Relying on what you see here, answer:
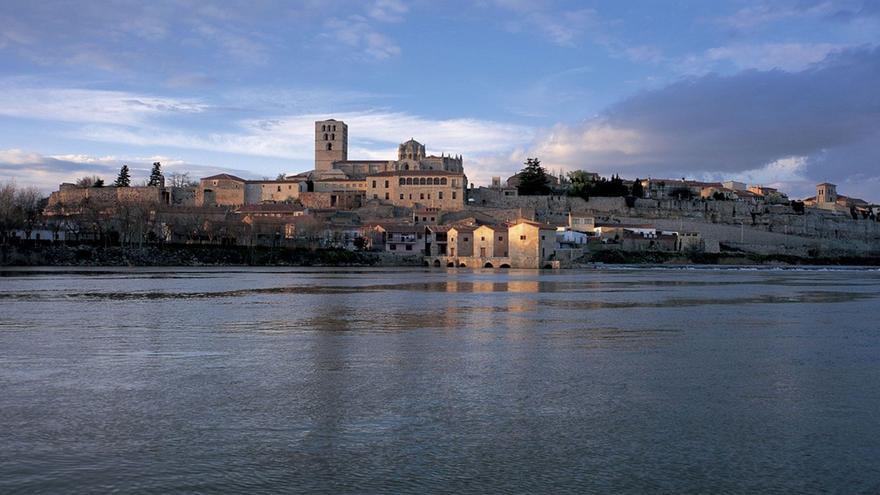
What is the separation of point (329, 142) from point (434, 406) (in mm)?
85340

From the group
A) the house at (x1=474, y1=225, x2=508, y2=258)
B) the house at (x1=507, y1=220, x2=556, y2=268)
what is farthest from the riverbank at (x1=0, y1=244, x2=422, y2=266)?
the house at (x1=507, y1=220, x2=556, y2=268)

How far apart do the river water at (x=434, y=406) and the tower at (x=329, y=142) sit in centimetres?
7554

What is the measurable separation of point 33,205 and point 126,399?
54264 mm

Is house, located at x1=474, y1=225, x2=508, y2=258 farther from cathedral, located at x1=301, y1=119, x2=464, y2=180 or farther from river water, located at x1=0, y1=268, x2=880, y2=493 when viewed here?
river water, located at x1=0, y1=268, x2=880, y2=493

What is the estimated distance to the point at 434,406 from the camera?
7180mm

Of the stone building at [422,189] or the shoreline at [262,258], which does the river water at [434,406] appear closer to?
the shoreline at [262,258]

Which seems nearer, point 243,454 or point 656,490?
point 656,490

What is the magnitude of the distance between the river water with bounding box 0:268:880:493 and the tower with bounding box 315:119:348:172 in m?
→ 75.5

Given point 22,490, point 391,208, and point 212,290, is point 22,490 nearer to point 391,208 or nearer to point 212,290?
point 212,290

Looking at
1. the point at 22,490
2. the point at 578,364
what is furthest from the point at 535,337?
the point at 22,490

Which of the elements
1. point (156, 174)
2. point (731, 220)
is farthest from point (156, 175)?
point (731, 220)

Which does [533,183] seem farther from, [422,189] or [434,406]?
[434,406]

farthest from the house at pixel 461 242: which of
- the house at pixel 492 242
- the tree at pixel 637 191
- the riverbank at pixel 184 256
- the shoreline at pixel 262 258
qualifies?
the tree at pixel 637 191

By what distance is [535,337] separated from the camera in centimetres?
1271
